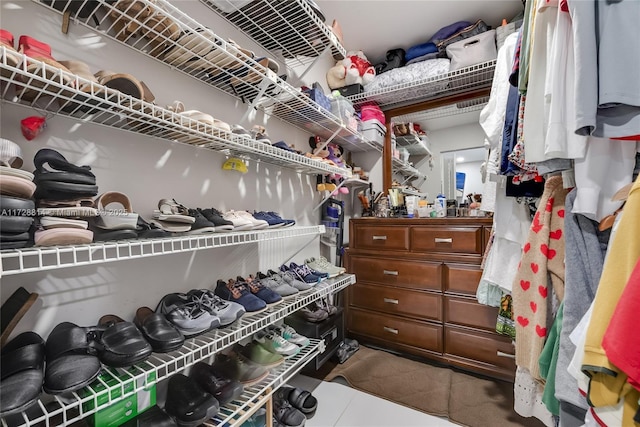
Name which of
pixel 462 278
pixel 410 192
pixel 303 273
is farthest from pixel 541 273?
pixel 410 192

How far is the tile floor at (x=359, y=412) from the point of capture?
4.51 feet

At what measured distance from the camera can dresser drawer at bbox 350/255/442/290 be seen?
74.3 inches

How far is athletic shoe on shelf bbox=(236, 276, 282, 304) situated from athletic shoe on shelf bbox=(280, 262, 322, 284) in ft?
0.94

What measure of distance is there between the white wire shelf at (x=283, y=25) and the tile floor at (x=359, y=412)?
204cm

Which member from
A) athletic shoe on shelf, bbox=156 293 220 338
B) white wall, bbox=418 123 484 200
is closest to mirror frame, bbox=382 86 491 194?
white wall, bbox=418 123 484 200

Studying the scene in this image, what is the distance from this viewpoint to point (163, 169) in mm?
1143

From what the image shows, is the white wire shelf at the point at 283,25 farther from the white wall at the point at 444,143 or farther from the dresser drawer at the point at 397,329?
the dresser drawer at the point at 397,329

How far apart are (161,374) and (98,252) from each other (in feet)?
1.29

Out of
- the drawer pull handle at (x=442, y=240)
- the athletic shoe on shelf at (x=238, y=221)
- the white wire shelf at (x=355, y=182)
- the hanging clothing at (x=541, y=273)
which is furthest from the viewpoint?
the white wire shelf at (x=355, y=182)

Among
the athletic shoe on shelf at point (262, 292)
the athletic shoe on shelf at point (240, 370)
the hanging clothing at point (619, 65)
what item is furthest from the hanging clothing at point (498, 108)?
the athletic shoe on shelf at point (240, 370)

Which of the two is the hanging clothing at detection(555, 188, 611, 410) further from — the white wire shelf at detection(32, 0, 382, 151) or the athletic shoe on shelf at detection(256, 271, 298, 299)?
the white wire shelf at detection(32, 0, 382, 151)

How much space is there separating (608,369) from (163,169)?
4.74 feet

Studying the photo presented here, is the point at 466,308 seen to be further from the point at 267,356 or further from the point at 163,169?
the point at 163,169

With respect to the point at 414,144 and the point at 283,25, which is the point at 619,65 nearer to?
the point at 283,25
